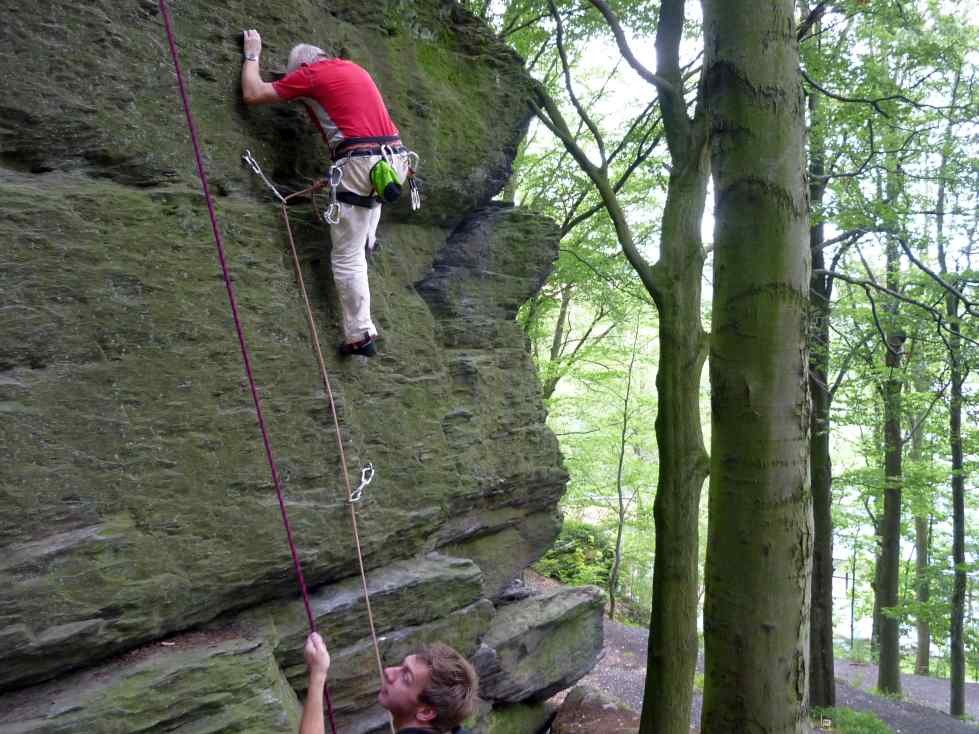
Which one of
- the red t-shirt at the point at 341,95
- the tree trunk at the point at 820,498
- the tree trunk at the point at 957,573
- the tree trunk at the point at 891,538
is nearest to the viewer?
the red t-shirt at the point at 341,95

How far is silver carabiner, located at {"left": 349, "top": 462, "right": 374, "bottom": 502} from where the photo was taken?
5176 millimetres

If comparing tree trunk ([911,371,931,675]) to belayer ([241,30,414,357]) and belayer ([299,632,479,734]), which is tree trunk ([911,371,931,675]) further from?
belayer ([299,632,479,734])

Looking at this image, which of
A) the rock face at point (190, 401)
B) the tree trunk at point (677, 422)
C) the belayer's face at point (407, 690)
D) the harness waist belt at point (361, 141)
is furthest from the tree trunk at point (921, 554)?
the belayer's face at point (407, 690)

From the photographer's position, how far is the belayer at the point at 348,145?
15.8 feet

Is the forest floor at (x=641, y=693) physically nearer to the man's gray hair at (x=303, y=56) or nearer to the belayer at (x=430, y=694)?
the belayer at (x=430, y=694)

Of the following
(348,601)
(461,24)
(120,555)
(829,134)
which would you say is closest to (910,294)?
(829,134)

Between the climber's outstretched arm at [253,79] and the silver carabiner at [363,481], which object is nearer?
the climber's outstretched arm at [253,79]

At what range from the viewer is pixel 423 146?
631 centimetres

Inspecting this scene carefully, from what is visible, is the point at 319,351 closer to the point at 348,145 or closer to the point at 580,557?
the point at 348,145

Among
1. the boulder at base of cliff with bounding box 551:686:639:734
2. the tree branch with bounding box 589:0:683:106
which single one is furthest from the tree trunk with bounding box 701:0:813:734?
the boulder at base of cliff with bounding box 551:686:639:734

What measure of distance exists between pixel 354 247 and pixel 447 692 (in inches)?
134

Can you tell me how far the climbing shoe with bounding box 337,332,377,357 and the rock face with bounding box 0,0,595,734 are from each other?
0.41 ft

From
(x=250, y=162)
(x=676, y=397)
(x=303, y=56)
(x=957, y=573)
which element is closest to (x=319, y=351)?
(x=250, y=162)

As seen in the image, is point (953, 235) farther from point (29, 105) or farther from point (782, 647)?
point (29, 105)
